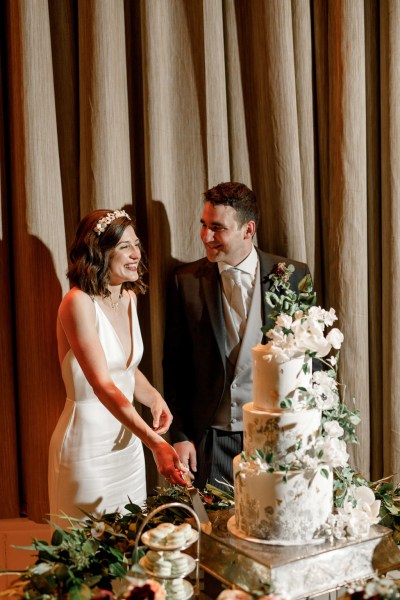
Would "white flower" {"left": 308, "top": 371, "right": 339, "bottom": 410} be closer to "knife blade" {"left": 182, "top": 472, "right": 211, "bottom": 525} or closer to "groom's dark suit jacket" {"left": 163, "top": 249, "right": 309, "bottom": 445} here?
"knife blade" {"left": 182, "top": 472, "right": 211, "bottom": 525}

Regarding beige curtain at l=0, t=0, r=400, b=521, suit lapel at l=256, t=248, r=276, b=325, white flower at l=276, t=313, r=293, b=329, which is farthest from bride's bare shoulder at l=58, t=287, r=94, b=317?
white flower at l=276, t=313, r=293, b=329

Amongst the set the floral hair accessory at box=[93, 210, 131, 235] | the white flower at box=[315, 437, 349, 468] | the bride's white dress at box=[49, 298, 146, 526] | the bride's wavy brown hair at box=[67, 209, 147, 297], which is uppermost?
the floral hair accessory at box=[93, 210, 131, 235]

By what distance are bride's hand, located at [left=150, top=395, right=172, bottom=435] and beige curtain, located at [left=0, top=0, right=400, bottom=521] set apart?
0.59 ft

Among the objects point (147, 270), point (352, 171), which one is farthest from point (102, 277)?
point (352, 171)

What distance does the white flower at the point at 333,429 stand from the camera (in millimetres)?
1638

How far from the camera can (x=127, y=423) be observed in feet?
7.34

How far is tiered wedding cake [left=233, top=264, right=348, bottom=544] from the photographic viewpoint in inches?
A: 63.0

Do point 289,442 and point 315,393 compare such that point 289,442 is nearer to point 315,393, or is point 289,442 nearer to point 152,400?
point 315,393

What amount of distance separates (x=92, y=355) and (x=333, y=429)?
991 mm

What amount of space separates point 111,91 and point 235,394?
1243mm

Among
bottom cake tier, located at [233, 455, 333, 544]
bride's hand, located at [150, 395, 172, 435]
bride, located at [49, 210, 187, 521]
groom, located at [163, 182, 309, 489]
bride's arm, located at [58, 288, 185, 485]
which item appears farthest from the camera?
groom, located at [163, 182, 309, 489]

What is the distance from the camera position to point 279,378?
5.34ft

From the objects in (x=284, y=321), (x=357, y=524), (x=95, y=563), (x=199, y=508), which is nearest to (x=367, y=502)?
(x=357, y=524)

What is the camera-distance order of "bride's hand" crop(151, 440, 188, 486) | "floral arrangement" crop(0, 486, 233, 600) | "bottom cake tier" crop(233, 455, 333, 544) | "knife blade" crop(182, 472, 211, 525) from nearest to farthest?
"floral arrangement" crop(0, 486, 233, 600)
"bottom cake tier" crop(233, 455, 333, 544)
"knife blade" crop(182, 472, 211, 525)
"bride's hand" crop(151, 440, 188, 486)
